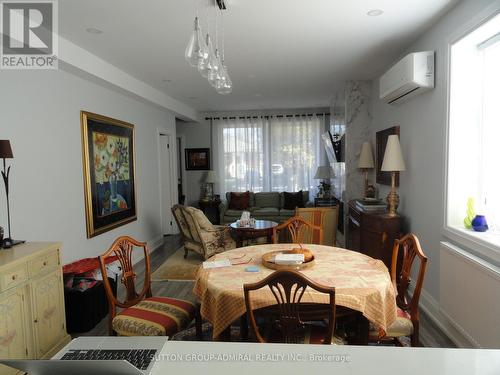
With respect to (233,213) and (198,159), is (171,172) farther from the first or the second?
(233,213)

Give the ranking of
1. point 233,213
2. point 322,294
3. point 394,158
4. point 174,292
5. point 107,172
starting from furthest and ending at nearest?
point 233,213, point 107,172, point 174,292, point 394,158, point 322,294

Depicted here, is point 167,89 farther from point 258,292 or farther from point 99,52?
point 258,292

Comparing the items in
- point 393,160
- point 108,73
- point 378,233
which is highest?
point 108,73

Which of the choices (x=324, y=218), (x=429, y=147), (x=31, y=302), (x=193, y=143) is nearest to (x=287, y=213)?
(x=324, y=218)

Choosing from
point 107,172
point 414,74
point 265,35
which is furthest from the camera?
point 107,172

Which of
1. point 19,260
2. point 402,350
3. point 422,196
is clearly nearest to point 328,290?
point 402,350

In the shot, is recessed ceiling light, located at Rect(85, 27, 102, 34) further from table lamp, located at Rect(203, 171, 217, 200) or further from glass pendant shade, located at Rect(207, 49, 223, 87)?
table lamp, located at Rect(203, 171, 217, 200)

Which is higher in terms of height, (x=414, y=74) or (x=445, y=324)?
(x=414, y=74)

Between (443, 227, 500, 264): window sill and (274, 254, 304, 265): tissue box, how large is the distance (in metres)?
1.24

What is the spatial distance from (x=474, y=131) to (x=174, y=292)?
3.29 meters

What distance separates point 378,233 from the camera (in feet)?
11.4

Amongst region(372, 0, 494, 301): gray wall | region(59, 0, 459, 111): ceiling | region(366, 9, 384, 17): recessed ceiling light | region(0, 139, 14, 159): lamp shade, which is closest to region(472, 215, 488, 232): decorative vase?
region(372, 0, 494, 301): gray wall

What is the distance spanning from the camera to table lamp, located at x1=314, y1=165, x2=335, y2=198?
6625mm

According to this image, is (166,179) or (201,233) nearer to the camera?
(201,233)
